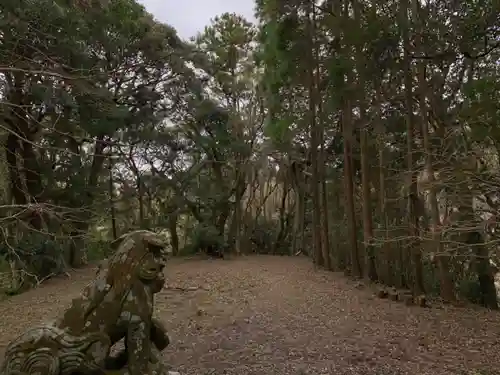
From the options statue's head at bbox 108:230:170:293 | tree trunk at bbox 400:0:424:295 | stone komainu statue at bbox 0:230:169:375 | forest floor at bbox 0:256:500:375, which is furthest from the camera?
tree trunk at bbox 400:0:424:295

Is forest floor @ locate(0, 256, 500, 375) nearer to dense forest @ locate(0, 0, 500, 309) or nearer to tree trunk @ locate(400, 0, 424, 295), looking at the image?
tree trunk @ locate(400, 0, 424, 295)

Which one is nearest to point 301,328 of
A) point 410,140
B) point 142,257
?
point 142,257

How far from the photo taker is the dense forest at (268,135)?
4629 millimetres

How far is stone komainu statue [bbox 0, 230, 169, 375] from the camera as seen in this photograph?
2.49 meters

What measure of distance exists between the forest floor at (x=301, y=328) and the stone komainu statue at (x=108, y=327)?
1.57 meters

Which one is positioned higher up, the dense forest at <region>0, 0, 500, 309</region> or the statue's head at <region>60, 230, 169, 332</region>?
the dense forest at <region>0, 0, 500, 309</region>

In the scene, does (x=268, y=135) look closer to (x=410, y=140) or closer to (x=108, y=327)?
(x=410, y=140)

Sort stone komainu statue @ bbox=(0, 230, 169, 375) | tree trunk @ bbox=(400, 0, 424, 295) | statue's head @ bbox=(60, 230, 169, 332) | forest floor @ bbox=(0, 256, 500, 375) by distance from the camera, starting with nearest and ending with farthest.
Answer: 1. stone komainu statue @ bbox=(0, 230, 169, 375)
2. statue's head @ bbox=(60, 230, 169, 332)
3. forest floor @ bbox=(0, 256, 500, 375)
4. tree trunk @ bbox=(400, 0, 424, 295)

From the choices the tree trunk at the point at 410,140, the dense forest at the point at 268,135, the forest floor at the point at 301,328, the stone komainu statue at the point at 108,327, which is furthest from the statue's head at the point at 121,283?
the tree trunk at the point at 410,140

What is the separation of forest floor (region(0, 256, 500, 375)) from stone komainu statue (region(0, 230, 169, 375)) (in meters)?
1.57

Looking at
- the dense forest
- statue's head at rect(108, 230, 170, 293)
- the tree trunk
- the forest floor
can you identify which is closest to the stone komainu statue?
statue's head at rect(108, 230, 170, 293)

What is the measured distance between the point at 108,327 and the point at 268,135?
9.62 metres

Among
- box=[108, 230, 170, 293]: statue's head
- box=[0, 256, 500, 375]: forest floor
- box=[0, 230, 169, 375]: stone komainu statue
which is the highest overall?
box=[108, 230, 170, 293]: statue's head

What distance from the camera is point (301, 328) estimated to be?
5504 mm
